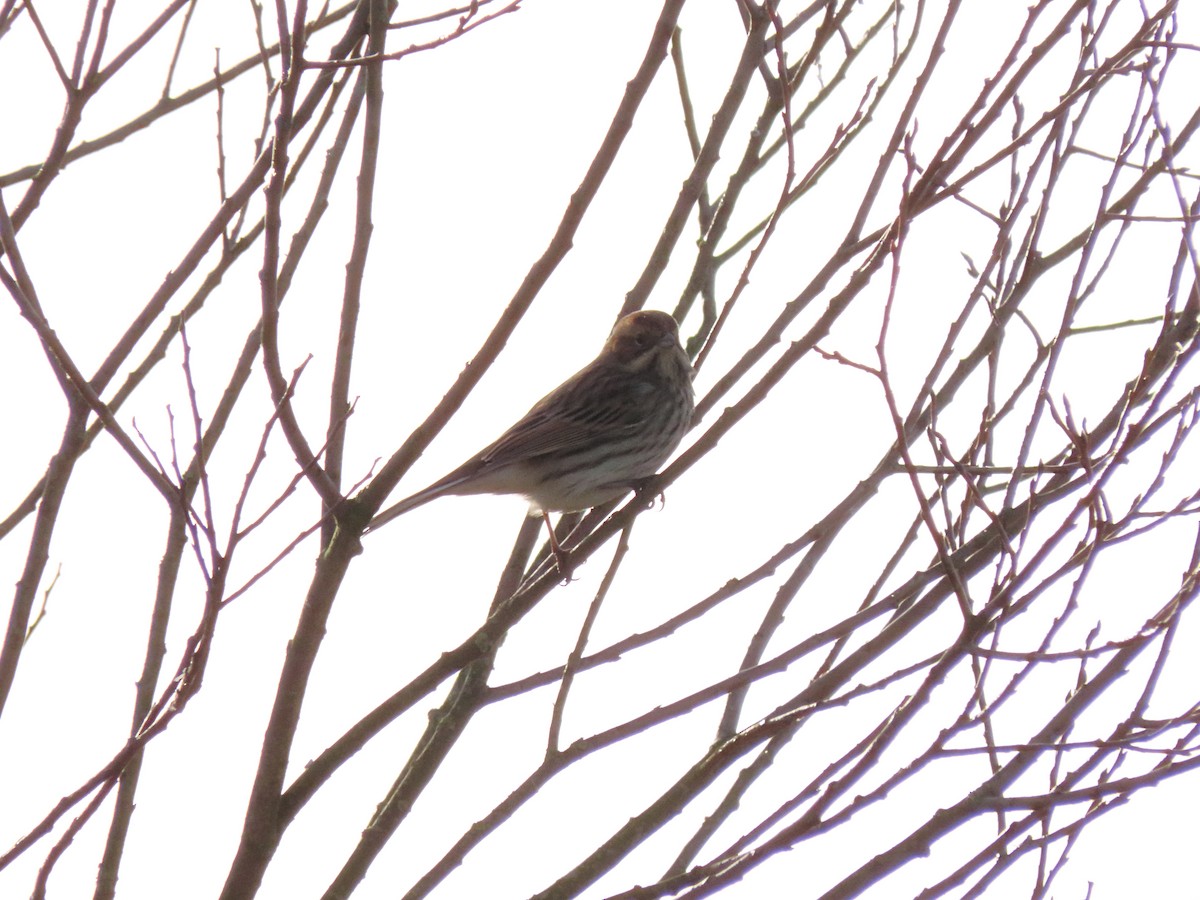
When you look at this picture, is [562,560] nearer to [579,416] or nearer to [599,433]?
[599,433]

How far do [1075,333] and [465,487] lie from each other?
3824 millimetres

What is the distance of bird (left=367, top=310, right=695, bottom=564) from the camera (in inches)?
316

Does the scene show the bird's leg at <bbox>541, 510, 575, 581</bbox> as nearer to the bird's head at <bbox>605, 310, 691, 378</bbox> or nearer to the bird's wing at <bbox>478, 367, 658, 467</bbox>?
the bird's wing at <bbox>478, 367, 658, 467</bbox>

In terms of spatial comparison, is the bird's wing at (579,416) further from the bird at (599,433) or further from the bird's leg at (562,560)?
the bird's leg at (562,560)

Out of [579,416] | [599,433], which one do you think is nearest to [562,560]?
[599,433]

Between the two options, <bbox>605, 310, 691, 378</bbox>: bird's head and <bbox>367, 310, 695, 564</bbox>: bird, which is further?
<bbox>605, 310, 691, 378</bbox>: bird's head

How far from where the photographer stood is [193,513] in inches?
146

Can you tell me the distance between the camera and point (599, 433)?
857 cm

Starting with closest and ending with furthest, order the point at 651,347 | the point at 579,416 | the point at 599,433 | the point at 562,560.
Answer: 1. the point at 562,560
2. the point at 599,433
3. the point at 579,416
4. the point at 651,347

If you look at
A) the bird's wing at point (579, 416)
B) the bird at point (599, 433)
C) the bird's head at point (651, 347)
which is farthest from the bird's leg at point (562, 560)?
the bird's head at point (651, 347)

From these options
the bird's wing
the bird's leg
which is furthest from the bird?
the bird's leg

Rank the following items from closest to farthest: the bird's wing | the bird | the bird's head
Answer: the bird → the bird's wing → the bird's head

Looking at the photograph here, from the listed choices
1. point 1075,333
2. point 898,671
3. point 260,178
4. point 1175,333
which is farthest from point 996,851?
point 260,178

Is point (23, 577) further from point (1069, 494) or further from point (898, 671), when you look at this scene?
point (1069, 494)
